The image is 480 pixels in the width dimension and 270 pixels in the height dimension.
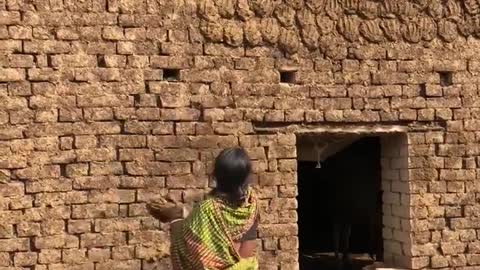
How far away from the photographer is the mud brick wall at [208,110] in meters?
5.88

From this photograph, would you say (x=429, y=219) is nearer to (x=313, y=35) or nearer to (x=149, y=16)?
(x=313, y=35)

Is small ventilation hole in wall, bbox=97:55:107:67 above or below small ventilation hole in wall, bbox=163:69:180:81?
above

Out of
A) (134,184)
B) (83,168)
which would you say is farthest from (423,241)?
(83,168)

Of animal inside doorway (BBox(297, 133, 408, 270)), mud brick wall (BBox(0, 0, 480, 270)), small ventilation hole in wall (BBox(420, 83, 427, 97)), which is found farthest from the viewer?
animal inside doorway (BBox(297, 133, 408, 270))

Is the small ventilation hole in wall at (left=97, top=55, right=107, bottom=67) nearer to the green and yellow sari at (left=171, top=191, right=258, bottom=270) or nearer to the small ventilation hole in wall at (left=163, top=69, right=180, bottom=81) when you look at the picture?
the small ventilation hole in wall at (left=163, top=69, right=180, bottom=81)

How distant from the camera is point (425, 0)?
23.2 feet

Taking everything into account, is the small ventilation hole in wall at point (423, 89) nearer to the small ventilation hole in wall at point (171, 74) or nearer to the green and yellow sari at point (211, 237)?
the small ventilation hole in wall at point (171, 74)

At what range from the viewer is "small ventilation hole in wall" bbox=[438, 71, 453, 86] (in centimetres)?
714

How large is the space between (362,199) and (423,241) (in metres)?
2.03

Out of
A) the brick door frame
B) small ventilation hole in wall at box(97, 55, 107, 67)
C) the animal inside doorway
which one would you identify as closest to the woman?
small ventilation hole in wall at box(97, 55, 107, 67)

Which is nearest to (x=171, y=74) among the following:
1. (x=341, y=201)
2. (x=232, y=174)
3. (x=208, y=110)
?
(x=208, y=110)

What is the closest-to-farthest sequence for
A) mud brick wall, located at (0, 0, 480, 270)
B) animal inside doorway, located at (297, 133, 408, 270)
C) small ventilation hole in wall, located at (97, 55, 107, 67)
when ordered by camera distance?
mud brick wall, located at (0, 0, 480, 270), small ventilation hole in wall, located at (97, 55, 107, 67), animal inside doorway, located at (297, 133, 408, 270)

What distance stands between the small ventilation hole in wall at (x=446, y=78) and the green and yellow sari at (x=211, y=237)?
13.8 ft

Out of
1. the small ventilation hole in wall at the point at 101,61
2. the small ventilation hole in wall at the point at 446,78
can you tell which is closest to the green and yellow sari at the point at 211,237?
the small ventilation hole in wall at the point at 101,61
